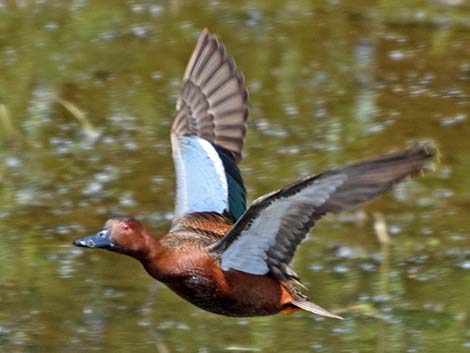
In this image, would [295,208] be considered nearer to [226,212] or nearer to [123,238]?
[123,238]

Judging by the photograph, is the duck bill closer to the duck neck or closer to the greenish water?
the duck neck

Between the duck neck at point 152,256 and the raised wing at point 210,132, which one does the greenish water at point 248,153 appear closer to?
the raised wing at point 210,132

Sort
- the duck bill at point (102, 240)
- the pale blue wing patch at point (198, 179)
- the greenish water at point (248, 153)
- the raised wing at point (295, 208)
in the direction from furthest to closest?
the greenish water at point (248, 153) → the pale blue wing patch at point (198, 179) → the duck bill at point (102, 240) → the raised wing at point (295, 208)

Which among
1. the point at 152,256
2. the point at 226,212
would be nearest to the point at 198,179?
the point at 226,212

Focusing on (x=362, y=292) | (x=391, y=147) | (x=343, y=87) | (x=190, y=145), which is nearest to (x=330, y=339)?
(x=362, y=292)

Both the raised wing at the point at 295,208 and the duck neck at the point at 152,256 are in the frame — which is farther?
the duck neck at the point at 152,256

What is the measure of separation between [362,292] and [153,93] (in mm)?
3039

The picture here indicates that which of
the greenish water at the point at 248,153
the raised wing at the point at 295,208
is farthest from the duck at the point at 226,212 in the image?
the greenish water at the point at 248,153

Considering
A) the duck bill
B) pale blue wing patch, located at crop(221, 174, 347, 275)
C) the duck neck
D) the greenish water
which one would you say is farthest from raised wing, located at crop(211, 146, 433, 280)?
the greenish water

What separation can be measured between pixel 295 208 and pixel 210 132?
1.79 metres

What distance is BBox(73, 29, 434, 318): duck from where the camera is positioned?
6.93 meters

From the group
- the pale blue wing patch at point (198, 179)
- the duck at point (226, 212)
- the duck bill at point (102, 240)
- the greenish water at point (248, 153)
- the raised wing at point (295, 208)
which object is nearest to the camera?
the raised wing at point (295, 208)

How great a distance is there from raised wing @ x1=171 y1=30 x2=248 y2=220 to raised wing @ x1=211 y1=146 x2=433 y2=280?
804 millimetres

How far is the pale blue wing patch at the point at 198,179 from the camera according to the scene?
27.8ft
